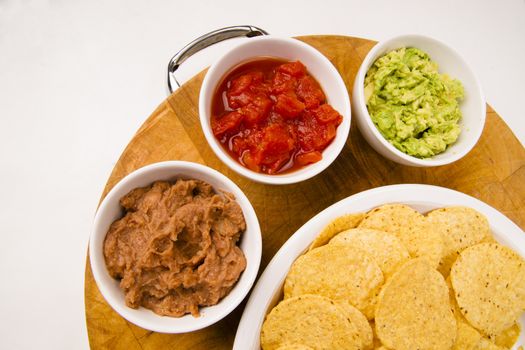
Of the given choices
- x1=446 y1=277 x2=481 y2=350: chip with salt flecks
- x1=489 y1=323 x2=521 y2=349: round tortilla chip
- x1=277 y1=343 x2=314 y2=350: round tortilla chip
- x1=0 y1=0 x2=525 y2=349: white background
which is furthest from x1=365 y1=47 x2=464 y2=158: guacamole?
x1=0 y1=0 x2=525 y2=349: white background

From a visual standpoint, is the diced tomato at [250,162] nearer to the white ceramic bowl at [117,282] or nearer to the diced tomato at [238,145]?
the diced tomato at [238,145]

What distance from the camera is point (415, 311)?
195 cm

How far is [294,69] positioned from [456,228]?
107cm

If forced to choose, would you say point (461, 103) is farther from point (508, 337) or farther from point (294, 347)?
point (294, 347)

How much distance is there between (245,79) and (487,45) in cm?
237

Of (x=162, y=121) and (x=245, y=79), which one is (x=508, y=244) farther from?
(x=162, y=121)

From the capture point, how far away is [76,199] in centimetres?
299

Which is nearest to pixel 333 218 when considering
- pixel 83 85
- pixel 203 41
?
pixel 203 41

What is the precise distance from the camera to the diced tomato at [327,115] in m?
2.07

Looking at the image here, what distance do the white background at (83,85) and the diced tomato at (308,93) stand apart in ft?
4.25

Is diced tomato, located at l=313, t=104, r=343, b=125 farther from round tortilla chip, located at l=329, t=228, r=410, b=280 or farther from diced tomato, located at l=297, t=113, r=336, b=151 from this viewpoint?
round tortilla chip, located at l=329, t=228, r=410, b=280

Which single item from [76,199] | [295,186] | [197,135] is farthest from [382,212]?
[76,199]

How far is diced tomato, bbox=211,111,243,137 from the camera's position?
79.2 inches

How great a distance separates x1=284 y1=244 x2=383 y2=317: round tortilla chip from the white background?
1.69 metres
